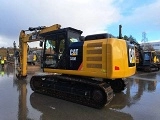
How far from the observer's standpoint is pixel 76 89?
828 centimetres

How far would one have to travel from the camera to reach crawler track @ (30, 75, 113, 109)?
747 cm

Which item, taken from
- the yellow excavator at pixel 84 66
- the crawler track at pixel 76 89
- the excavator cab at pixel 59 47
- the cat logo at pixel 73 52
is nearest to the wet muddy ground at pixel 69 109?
the crawler track at pixel 76 89

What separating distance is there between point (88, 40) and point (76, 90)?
1.99 metres

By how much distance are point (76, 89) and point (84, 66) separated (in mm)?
941

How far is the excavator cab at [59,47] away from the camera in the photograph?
8891mm

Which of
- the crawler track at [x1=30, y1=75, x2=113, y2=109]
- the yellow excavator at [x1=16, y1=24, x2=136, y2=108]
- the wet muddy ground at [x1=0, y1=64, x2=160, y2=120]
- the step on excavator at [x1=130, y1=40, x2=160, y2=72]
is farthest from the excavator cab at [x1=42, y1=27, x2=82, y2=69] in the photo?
the step on excavator at [x1=130, y1=40, x2=160, y2=72]

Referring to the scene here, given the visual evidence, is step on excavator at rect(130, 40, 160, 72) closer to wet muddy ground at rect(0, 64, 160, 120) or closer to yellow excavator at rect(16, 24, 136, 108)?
yellow excavator at rect(16, 24, 136, 108)

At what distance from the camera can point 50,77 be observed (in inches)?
373

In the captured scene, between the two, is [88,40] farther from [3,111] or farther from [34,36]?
[34,36]

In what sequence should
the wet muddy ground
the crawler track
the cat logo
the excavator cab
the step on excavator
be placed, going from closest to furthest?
the wet muddy ground → the crawler track → the cat logo → the excavator cab → the step on excavator

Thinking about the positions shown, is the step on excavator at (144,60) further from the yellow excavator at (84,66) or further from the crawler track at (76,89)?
the crawler track at (76,89)

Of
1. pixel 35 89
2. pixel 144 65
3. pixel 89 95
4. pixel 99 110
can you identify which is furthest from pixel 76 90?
pixel 144 65

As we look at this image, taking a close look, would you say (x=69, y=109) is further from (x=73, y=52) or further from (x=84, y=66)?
(x=73, y=52)

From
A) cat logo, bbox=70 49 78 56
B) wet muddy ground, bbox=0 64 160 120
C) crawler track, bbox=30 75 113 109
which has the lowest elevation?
wet muddy ground, bbox=0 64 160 120
